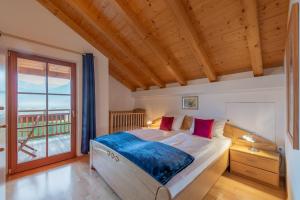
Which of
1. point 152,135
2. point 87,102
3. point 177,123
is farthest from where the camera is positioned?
point 177,123

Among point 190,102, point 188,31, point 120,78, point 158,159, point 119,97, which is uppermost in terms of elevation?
point 188,31

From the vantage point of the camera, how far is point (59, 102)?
A: 3143 millimetres

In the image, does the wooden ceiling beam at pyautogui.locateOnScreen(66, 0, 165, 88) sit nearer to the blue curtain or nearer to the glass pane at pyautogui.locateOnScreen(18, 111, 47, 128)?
the blue curtain

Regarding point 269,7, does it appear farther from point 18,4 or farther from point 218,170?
point 18,4

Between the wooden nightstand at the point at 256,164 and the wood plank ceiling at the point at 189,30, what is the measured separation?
1.40 metres

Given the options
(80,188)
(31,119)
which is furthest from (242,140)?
(31,119)

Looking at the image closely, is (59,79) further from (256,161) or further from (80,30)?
(256,161)

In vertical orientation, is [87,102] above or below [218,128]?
above

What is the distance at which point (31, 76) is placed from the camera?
110 inches

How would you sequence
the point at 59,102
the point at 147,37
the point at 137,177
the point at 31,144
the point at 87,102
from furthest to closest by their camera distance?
the point at 87,102 < the point at 59,102 < the point at 31,144 < the point at 147,37 < the point at 137,177

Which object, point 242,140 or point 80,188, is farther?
point 242,140

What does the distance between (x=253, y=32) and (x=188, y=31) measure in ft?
2.88

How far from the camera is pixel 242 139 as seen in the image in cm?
282

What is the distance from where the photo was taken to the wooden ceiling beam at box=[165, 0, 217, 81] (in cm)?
200
